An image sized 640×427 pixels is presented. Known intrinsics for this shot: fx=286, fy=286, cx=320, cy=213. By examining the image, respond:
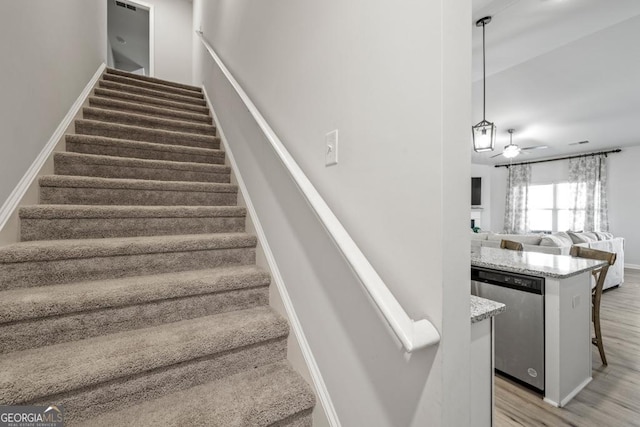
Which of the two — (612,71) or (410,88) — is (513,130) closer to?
(612,71)

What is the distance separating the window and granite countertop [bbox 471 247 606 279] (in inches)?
290

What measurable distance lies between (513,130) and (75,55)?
681 centimetres

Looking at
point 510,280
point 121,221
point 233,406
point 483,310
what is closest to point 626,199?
point 510,280

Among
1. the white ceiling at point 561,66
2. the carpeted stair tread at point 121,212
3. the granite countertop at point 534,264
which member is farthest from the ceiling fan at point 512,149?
the carpeted stair tread at point 121,212

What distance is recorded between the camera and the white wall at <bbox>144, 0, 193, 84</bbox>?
17.3 ft

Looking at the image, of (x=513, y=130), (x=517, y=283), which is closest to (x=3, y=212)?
(x=517, y=283)

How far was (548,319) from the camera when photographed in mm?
1796

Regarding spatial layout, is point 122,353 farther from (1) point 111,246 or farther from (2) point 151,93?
(2) point 151,93

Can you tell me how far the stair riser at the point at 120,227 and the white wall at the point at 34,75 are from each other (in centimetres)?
21

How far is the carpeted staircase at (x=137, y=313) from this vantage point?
3.39 feet

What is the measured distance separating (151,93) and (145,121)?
1.06m

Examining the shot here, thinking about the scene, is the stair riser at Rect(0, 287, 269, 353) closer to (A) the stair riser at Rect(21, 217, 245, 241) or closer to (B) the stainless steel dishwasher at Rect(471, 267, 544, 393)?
(A) the stair riser at Rect(21, 217, 245, 241)

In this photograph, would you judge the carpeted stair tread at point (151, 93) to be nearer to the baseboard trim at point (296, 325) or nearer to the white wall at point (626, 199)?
the baseboard trim at point (296, 325)

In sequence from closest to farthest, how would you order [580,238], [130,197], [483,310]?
[483,310], [130,197], [580,238]
